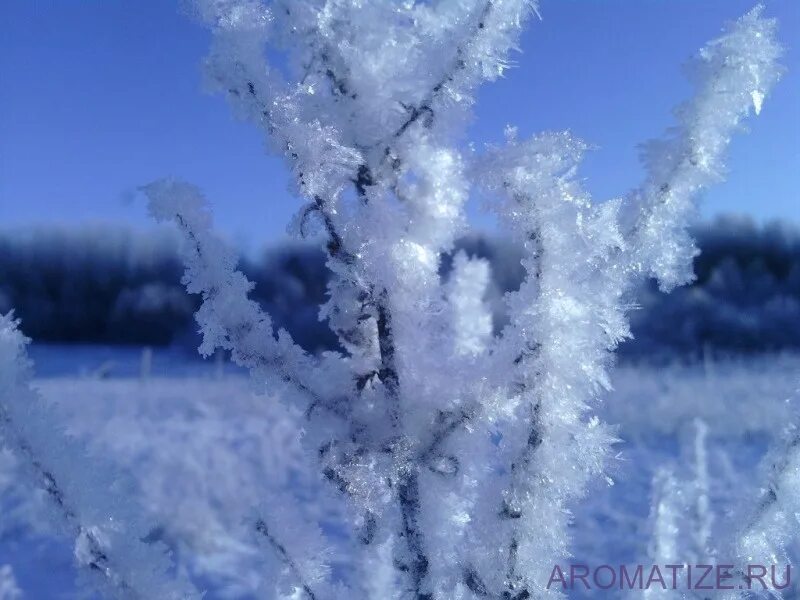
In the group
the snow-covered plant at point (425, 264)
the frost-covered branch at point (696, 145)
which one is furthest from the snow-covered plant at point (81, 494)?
the frost-covered branch at point (696, 145)

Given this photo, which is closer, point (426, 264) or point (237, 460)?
point (426, 264)

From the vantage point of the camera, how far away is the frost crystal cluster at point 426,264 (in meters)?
1.02

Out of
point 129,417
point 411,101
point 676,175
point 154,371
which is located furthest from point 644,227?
point 154,371

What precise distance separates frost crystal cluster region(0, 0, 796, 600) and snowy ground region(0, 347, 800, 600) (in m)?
0.22

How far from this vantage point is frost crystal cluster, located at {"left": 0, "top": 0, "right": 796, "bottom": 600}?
102 cm

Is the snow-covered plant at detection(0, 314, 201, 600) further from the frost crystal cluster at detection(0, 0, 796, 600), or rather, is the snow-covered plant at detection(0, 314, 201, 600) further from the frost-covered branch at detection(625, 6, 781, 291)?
the frost-covered branch at detection(625, 6, 781, 291)

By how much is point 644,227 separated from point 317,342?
1916 cm

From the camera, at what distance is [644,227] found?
124cm

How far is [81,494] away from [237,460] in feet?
→ 24.7

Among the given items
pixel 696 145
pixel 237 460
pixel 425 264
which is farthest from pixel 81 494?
pixel 237 460

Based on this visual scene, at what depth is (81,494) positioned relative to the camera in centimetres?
106

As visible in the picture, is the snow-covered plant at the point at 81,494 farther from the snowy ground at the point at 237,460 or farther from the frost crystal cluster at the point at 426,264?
the snowy ground at the point at 237,460

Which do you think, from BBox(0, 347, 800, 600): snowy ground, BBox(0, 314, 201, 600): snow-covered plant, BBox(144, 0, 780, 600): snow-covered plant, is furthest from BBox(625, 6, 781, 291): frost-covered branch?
BBox(0, 314, 201, 600): snow-covered plant

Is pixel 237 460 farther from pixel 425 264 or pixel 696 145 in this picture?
pixel 696 145
